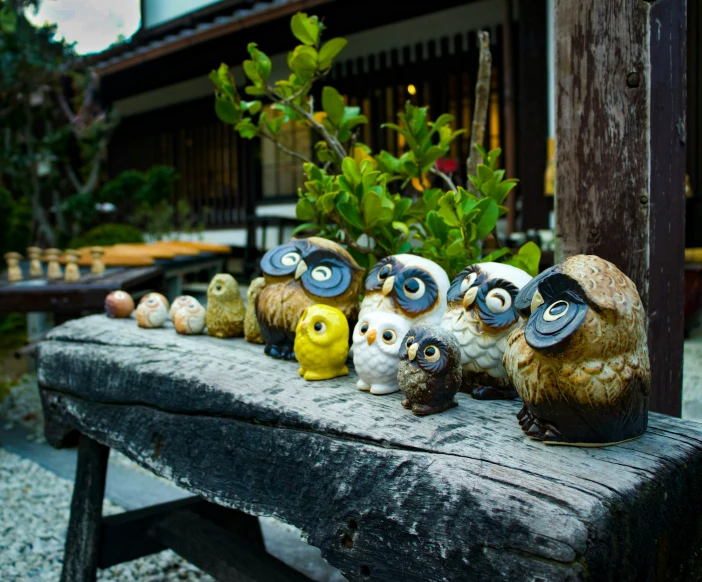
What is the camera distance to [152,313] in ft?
6.10

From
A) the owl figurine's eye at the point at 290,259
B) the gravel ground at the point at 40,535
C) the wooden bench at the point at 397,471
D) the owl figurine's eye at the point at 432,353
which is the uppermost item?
the owl figurine's eye at the point at 290,259

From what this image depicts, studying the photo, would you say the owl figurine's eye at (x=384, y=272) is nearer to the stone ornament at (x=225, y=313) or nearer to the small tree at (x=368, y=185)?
the small tree at (x=368, y=185)

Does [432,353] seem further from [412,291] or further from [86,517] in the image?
[86,517]

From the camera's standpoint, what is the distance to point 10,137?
7.03 m

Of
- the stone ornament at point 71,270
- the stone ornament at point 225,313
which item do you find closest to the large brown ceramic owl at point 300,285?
the stone ornament at point 225,313

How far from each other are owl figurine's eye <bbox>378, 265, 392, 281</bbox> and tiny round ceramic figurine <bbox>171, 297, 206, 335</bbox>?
69cm

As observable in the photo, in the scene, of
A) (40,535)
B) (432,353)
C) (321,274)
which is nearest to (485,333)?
(432,353)

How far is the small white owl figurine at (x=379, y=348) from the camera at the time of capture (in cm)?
114

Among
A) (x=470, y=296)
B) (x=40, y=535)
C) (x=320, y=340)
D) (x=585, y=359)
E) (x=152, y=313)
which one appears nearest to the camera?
(x=585, y=359)

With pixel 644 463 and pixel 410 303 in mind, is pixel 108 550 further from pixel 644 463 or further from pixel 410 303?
pixel 644 463

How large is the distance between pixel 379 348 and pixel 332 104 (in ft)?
2.49

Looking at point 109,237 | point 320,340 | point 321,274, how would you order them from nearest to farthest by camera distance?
point 320,340 < point 321,274 < point 109,237

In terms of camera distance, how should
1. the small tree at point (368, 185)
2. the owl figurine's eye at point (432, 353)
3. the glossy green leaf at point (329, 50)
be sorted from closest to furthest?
the owl figurine's eye at point (432, 353) → the small tree at point (368, 185) → the glossy green leaf at point (329, 50)

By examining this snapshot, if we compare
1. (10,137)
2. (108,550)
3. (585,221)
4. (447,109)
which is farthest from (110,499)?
(10,137)
